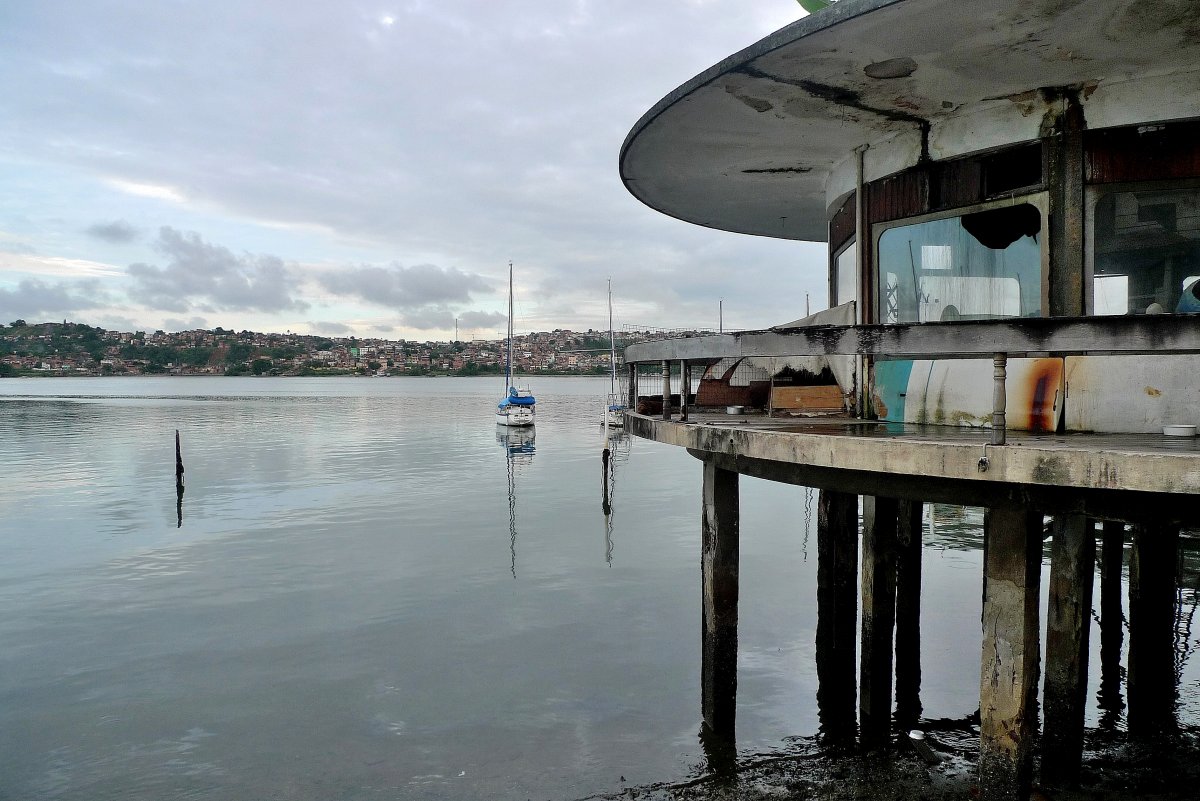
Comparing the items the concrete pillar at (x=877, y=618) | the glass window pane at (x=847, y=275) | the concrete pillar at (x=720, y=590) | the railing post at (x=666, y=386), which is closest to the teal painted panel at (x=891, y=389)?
the concrete pillar at (x=877, y=618)

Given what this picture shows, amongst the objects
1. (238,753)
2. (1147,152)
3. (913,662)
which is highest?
(1147,152)

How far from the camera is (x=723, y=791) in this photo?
31.9 ft

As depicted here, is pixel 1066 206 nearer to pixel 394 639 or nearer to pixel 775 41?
pixel 775 41

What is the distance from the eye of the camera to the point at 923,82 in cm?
798

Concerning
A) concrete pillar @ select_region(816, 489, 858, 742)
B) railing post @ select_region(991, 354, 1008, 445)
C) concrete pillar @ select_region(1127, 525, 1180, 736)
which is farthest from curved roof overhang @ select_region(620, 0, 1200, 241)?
concrete pillar @ select_region(1127, 525, 1180, 736)

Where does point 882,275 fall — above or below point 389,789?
above

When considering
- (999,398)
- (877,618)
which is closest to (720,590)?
(877,618)

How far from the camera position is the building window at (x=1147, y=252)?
7.21m

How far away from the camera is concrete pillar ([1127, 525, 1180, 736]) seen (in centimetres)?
975

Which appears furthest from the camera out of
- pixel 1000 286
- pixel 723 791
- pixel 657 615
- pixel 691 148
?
pixel 657 615

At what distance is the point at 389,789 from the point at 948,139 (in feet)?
31.1

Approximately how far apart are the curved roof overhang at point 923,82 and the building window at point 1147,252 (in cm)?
71

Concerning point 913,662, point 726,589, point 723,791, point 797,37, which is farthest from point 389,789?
point 797,37

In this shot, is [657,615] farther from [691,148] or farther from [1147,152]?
[1147,152]
